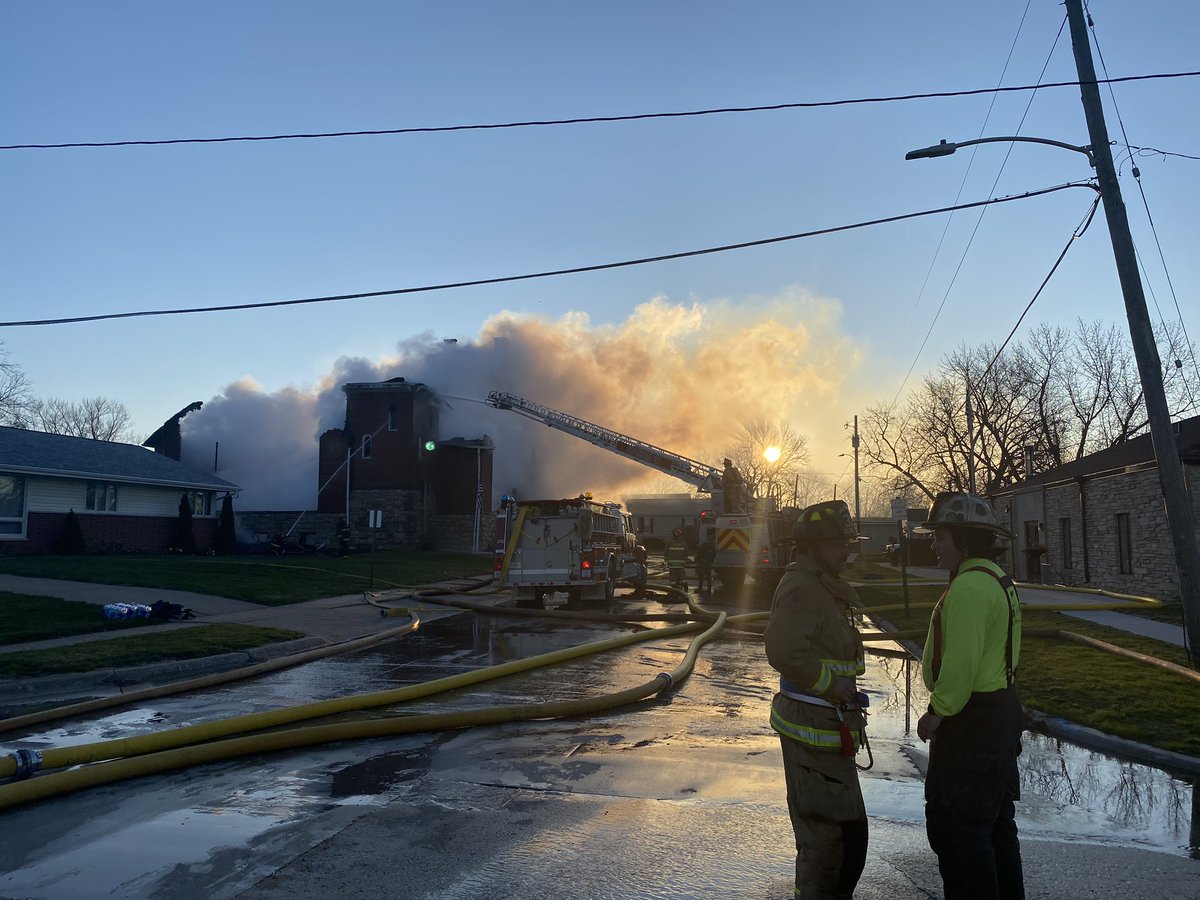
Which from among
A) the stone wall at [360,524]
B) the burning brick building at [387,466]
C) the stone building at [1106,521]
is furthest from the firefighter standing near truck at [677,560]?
the stone wall at [360,524]

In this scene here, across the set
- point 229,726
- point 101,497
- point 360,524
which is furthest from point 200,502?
point 229,726

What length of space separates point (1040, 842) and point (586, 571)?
47.1 ft

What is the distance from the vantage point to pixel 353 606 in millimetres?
18266

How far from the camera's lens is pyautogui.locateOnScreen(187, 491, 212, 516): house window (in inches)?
1314

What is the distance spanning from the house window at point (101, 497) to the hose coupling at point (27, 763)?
25.8 m

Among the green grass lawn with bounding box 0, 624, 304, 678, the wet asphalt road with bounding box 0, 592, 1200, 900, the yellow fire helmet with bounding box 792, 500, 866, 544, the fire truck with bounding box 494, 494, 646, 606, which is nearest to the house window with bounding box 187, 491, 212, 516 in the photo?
the fire truck with bounding box 494, 494, 646, 606

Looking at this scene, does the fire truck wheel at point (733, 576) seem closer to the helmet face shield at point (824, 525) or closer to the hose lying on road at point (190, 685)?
the hose lying on road at point (190, 685)

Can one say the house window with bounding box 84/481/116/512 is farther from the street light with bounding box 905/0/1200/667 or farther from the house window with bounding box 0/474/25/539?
the street light with bounding box 905/0/1200/667

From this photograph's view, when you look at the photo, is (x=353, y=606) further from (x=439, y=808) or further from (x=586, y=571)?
(x=439, y=808)

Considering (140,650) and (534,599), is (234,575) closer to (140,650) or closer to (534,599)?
(534,599)

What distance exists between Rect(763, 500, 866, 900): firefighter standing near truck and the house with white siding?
27385mm

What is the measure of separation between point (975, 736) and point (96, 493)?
30.9 m

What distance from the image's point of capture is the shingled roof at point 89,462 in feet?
85.5

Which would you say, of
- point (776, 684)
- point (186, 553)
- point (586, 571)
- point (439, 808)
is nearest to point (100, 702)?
point (439, 808)
